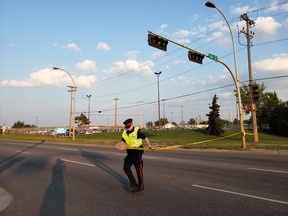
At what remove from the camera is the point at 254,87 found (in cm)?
2012

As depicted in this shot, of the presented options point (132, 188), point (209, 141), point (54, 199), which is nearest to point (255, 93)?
point (209, 141)

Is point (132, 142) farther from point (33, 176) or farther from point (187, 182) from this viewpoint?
point (33, 176)

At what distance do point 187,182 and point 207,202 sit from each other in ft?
6.82

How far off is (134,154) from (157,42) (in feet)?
32.9

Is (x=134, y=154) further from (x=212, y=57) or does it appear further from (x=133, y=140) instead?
(x=212, y=57)

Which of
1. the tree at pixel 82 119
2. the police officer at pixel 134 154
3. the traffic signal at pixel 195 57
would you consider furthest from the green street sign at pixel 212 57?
A: the tree at pixel 82 119

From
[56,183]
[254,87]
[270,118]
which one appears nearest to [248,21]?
[254,87]

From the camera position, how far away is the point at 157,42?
1532cm

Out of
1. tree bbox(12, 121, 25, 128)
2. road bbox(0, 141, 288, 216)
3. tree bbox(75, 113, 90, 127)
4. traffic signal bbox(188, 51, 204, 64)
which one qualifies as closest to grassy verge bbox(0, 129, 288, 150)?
road bbox(0, 141, 288, 216)

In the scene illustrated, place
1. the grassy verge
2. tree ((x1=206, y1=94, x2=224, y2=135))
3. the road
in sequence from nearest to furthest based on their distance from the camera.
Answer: the road < the grassy verge < tree ((x1=206, y1=94, x2=224, y2=135))

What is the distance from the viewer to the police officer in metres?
6.56

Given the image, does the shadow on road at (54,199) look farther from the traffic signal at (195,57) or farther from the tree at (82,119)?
the tree at (82,119)

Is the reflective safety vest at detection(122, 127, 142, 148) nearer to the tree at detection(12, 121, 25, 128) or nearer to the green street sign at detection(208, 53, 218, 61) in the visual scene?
the green street sign at detection(208, 53, 218, 61)

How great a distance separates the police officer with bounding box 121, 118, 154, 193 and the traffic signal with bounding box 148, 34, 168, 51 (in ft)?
30.4
